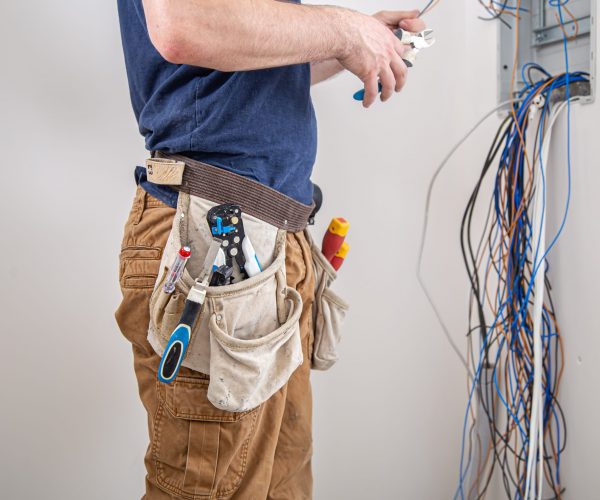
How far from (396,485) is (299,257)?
1.04 meters

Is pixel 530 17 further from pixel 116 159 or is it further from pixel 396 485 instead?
pixel 396 485

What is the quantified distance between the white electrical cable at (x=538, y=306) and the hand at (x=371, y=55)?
0.61m

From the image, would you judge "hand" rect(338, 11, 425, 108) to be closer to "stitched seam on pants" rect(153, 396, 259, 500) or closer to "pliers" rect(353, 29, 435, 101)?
"pliers" rect(353, 29, 435, 101)

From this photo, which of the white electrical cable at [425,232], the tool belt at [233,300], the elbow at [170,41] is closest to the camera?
the elbow at [170,41]

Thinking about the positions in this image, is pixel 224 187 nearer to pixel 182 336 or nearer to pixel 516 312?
pixel 182 336

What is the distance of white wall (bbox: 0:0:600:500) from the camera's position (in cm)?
119

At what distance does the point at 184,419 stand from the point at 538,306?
0.87 meters

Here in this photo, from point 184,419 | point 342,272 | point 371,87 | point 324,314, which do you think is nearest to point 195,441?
point 184,419

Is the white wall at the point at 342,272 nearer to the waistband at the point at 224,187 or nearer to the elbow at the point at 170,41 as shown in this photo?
the waistband at the point at 224,187

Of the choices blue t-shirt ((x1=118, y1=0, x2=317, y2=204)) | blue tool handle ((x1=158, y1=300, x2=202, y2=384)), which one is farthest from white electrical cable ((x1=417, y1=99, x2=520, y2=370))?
blue tool handle ((x1=158, y1=300, x2=202, y2=384))

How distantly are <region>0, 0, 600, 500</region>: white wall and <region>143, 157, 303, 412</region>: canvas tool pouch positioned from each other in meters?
0.54

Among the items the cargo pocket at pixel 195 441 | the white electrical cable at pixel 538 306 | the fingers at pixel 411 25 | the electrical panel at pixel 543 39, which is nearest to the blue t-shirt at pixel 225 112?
the fingers at pixel 411 25

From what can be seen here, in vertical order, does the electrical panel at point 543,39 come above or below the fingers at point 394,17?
above

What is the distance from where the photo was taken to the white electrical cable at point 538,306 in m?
1.29
